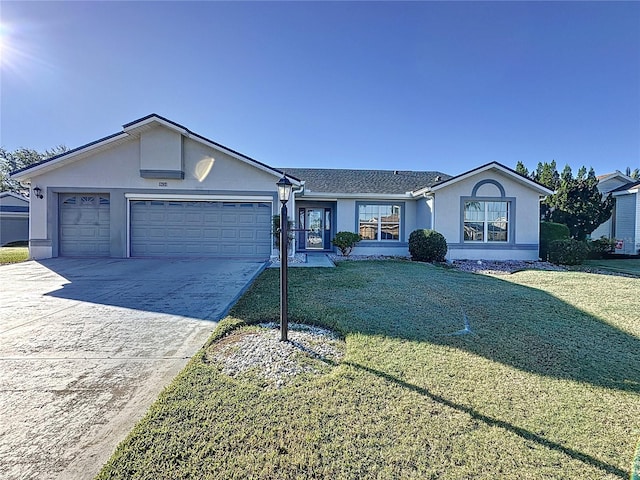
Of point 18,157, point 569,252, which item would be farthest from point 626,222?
point 18,157

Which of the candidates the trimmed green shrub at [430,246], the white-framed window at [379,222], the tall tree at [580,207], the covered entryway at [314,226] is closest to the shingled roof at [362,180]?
the white-framed window at [379,222]

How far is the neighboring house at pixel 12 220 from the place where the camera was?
22781 mm

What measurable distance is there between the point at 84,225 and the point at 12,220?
17.5m

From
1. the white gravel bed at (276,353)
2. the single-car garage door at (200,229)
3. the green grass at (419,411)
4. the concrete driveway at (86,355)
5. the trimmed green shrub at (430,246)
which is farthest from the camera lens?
the trimmed green shrub at (430,246)

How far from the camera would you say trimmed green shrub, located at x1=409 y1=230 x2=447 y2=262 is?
41.4ft

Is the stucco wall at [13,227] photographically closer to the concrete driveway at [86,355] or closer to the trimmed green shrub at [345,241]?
the concrete driveway at [86,355]

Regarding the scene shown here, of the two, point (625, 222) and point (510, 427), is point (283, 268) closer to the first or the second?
point (510, 427)

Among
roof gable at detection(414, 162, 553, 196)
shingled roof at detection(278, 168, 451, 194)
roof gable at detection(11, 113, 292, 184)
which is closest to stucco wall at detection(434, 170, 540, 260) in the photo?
roof gable at detection(414, 162, 553, 196)

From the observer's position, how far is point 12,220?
75.9 feet

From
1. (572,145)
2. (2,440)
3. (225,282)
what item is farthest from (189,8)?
(572,145)

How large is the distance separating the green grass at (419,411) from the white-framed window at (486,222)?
8.99 metres

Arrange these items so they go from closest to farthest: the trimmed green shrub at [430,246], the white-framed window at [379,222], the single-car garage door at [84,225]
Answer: the single-car garage door at [84,225]
the trimmed green shrub at [430,246]
the white-framed window at [379,222]

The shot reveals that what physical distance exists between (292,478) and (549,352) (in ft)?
12.3

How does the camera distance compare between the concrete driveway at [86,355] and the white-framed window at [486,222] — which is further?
the white-framed window at [486,222]
